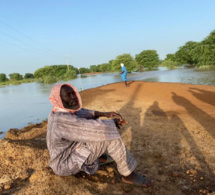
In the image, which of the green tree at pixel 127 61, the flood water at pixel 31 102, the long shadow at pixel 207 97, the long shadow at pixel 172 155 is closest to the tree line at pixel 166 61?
the green tree at pixel 127 61

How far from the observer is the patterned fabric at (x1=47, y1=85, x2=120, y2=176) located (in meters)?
1.71

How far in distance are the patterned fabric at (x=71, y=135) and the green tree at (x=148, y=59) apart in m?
60.9

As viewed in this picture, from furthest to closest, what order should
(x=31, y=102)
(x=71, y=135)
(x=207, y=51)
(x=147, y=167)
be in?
1. (x=207, y=51)
2. (x=31, y=102)
3. (x=147, y=167)
4. (x=71, y=135)

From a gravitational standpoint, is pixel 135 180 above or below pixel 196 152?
above

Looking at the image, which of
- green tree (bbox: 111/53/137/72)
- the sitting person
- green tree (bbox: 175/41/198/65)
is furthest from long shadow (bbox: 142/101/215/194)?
green tree (bbox: 175/41/198/65)

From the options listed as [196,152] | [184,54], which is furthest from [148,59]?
[196,152]

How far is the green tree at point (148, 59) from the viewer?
199ft

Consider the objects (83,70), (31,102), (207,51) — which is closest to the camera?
(31,102)

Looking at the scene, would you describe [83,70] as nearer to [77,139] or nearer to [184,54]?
[184,54]

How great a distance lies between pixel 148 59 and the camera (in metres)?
61.6

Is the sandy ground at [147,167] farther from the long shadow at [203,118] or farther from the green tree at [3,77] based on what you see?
the green tree at [3,77]

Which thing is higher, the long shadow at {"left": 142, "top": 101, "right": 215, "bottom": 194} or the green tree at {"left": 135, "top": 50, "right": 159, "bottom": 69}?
the green tree at {"left": 135, "top": 50, "right": 159, "bottom": 69}

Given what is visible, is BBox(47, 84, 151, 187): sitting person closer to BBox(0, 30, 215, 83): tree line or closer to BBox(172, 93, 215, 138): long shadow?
BBox(172, 93, 215, 138): long shadow

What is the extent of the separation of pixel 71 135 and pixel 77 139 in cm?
8
